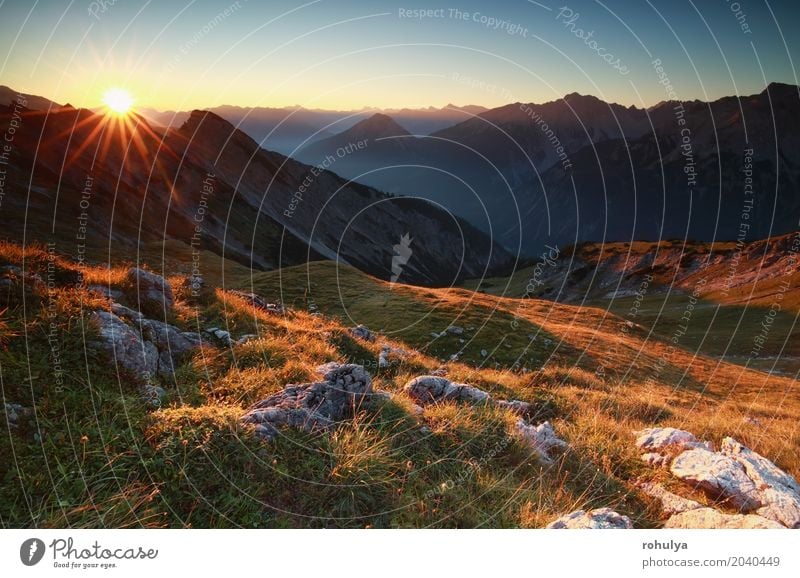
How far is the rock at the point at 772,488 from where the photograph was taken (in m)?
6.38

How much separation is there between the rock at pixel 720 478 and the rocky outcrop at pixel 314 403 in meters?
5.44

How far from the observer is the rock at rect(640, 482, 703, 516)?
21.0 feet

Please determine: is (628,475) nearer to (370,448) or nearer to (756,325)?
(370,448)

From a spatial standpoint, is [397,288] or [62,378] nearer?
[62,378]

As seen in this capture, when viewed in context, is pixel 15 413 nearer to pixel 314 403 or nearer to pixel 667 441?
pixel 314 403

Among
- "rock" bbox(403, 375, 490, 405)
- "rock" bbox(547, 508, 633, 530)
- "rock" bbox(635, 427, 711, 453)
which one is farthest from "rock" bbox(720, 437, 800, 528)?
"rock" bbox(403, 375, 490, 405)

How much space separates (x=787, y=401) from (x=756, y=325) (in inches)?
2589

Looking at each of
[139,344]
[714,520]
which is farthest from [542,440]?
[139,344]

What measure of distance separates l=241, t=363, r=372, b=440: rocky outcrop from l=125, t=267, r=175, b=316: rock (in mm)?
6242

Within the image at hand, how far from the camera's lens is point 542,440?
7848 millimetres

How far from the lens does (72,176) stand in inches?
3932

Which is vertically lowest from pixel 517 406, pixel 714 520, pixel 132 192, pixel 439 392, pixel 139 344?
pixel 714 520

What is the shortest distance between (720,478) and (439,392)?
16.4 ft
